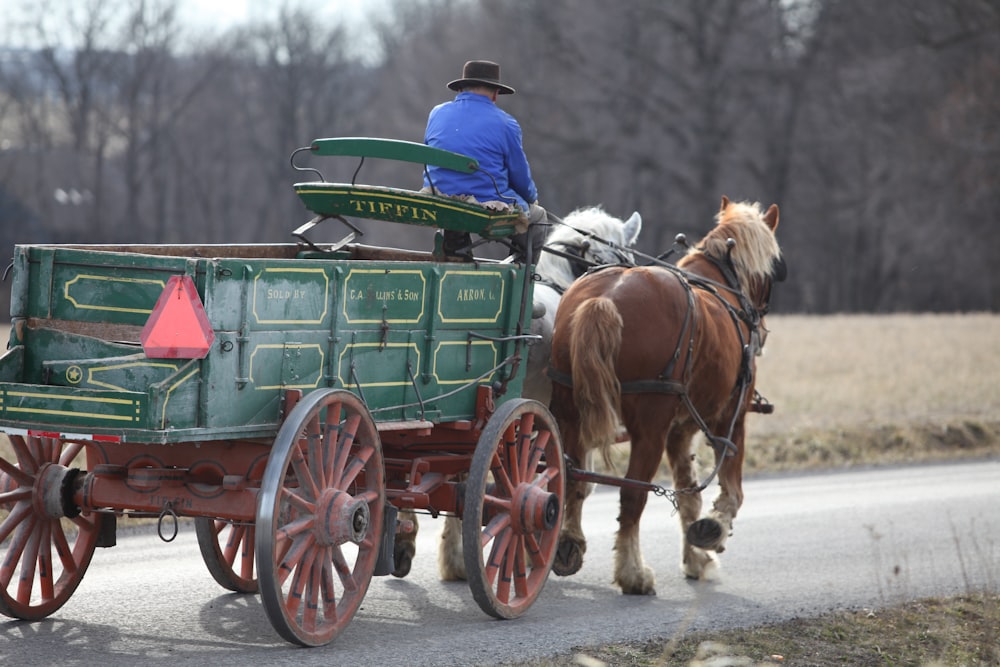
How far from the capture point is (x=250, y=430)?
5293 mm

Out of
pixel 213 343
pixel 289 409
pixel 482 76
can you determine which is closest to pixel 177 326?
pixel 213 343

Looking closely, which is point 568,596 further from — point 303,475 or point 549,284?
point 303,475

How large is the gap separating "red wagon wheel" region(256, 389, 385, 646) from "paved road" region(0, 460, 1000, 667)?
0.22m

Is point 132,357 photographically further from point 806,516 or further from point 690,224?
point 690,224

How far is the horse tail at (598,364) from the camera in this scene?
22.4 ft

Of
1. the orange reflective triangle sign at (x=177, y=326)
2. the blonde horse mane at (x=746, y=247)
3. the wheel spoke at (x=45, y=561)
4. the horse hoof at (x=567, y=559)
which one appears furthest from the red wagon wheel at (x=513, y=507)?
the blonde horse mane at (x=746, y=247)

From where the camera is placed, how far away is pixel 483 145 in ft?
22.5

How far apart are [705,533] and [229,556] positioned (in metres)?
2.62

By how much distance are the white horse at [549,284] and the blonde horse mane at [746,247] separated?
0.55 m

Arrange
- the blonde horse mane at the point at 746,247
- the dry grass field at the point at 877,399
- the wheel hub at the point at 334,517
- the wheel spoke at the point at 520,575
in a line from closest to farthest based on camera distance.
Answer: the wheel hub at the point at 334,517
the wheel spoke at the point at 520,575
the blonde horse mane at the point at 746,247
the dry grass field at the point at 877,399

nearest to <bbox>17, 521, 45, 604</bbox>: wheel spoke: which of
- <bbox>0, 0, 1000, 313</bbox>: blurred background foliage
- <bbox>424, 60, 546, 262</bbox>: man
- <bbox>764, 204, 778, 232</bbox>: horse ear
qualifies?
<bbox>424, 60, 546, 262</bbox>: man

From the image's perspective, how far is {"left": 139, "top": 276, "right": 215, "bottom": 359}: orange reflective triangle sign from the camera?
4914 millimetres

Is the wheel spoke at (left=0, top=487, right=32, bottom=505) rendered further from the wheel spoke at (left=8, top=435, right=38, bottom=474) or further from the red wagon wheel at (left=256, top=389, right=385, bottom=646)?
the red wagon wheel at (left=256, top=389, right=385, bottom=646)

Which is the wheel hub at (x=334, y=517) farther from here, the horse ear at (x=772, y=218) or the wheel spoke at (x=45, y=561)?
the horse ear at (x=772, y=218)
